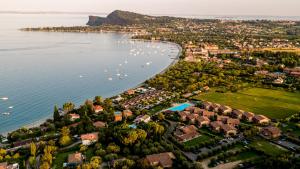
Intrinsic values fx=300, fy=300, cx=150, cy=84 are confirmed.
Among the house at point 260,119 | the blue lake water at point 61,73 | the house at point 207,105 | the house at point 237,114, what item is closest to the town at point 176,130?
the house at point 260,119

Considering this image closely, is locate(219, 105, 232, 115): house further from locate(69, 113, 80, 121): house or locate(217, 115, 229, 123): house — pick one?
locate(69, 113, 80, 121): house

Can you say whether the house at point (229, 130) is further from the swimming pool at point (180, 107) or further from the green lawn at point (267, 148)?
the swimming pool at point (180, 107)

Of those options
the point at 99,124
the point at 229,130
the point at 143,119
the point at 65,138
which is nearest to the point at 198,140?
the point at 229,130

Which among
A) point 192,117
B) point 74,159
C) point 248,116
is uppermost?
point 248,116

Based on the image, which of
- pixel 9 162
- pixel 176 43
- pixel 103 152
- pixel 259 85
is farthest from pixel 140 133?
pixel 176 43

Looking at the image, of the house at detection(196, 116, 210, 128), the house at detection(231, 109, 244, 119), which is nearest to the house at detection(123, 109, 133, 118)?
the house at detection(196, 116, 210, 128)

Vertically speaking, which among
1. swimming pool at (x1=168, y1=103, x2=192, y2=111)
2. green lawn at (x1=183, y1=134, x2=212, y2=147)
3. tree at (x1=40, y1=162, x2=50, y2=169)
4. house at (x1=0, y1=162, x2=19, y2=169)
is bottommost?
house at (x1=0, y1=162, x2=19, y2=169)

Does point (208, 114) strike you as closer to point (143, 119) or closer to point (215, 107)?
point (215, 107)
